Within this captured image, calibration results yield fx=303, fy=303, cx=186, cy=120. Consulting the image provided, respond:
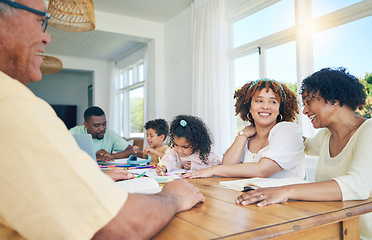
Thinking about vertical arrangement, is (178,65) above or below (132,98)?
above

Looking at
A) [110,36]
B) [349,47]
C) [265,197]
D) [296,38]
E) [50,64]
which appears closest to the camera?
[265,197]

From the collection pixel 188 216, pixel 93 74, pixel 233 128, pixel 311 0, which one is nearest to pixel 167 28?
pixel 233 128

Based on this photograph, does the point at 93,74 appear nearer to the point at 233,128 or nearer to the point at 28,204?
the point at 233,128

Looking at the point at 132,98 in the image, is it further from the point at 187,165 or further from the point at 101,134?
the point at 187,165

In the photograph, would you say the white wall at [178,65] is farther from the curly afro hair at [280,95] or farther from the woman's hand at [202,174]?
the woman's hand at [202,174]

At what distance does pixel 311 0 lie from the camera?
3.11m

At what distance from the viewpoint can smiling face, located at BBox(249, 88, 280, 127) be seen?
1.81 metres

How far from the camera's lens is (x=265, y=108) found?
181 centimetres

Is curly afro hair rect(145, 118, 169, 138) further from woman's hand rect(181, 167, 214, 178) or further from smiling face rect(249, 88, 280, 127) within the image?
woman's hand rect(181, 167, 214, 178)

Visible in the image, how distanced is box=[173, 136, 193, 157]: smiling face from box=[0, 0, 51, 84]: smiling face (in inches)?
62.3

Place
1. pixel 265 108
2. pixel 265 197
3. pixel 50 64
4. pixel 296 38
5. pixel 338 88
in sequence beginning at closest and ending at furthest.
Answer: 1. pixel 265 197
2. pixel 338 88
3. pixel 265 108
4. pixel 50 64
5. pixel 296 38

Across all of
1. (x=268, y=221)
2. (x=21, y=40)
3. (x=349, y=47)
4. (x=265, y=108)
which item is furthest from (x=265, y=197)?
(x=349, y=47)

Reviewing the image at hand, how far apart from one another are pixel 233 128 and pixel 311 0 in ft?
5.96

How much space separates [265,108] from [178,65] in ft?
11.3
